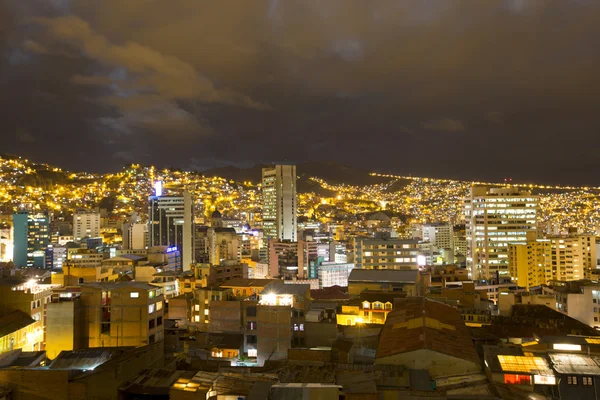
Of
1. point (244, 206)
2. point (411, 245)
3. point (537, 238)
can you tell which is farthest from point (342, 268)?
point (244, 206)

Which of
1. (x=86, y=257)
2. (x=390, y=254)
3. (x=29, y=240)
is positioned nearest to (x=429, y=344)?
(x=390, y=254)

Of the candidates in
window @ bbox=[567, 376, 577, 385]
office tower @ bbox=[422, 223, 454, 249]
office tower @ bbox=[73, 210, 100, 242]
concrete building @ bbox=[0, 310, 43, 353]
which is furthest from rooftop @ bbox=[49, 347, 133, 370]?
office tower @ bbox=[73, 210, 100, 242]

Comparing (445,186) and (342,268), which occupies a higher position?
(445,186)

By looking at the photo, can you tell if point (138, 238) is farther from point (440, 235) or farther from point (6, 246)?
point (440, 235)

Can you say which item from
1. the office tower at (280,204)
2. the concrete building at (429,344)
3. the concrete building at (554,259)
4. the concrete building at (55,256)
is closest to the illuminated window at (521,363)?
the concrete building at (429,344)

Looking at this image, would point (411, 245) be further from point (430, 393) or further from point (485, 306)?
point (430, 393)

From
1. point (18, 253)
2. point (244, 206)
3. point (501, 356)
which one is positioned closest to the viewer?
point (501, 356)
